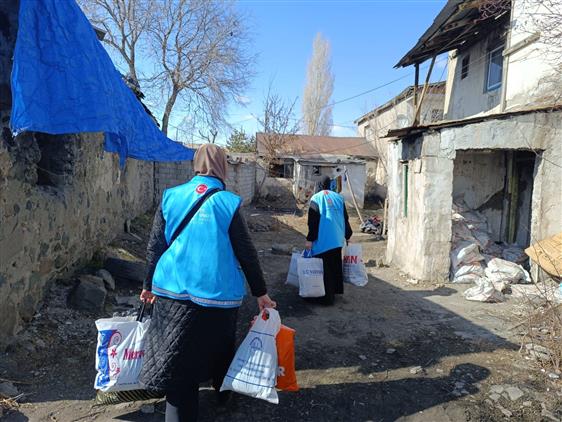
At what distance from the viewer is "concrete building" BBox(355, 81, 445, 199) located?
73.2 feet

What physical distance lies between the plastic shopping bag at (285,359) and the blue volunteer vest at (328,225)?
2357 mm

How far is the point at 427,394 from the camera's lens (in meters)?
3.17

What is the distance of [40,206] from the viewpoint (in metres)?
4.07

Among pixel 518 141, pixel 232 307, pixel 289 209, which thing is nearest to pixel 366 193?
pixel 289 209

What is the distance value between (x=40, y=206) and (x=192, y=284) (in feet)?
8.56

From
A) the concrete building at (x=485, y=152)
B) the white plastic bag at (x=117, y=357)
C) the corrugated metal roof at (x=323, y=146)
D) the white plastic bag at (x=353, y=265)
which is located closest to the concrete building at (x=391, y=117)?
the corrugated metal roof at (x=323, y=146)

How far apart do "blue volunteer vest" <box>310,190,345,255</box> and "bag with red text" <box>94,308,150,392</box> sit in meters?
2.84

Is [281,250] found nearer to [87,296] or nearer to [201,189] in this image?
[87,296]

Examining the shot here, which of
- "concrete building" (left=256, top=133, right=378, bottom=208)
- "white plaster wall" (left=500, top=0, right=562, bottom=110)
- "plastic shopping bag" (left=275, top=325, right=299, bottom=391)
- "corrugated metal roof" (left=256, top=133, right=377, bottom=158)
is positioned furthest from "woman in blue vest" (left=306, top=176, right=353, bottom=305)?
"corrugated metal roof" (left=256, top=133, right=377, bottom=158)

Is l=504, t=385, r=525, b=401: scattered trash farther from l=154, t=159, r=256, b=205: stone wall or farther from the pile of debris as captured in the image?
l=154, t=159, r=256, b=205: stone wall

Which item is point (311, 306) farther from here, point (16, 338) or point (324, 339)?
point (16, 338)

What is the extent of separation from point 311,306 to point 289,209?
44.3 feet

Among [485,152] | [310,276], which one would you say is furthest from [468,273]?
[310,276]

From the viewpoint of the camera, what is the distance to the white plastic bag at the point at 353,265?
554 centimetres
